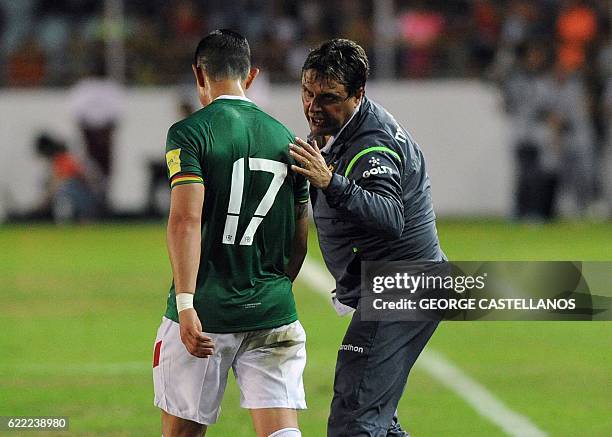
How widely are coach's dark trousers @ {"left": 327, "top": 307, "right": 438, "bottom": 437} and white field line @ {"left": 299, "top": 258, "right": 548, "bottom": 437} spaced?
201 centimetres

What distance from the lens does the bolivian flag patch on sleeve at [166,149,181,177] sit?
573 centimetres

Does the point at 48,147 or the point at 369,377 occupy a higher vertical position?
the point at 48,147

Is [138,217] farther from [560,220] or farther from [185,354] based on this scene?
[185,354]

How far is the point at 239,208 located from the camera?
232 inches

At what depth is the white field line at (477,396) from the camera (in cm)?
846

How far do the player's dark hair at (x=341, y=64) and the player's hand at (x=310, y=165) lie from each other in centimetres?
42

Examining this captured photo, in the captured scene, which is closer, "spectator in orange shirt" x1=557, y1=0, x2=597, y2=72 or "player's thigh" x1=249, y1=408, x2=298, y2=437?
"player's thigh" x1=249, y1=408, x2=298, y2=437

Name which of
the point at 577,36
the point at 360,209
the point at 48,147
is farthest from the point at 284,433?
the point at 577,36

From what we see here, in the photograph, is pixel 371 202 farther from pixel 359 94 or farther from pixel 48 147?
pixel 48 147

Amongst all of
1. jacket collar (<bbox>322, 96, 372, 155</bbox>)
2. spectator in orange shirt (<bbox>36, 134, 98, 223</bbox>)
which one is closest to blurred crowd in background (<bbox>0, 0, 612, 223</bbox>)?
spectator in orange shirt (<bbox>36, 134, 98, 223</bbox>)

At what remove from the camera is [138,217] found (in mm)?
22688

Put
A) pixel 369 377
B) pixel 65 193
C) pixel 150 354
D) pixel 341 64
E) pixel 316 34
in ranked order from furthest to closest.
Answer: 1. pixel 316 34
2. pixel 65 193
3. pixel 150 354
4. pixel 369 377
5. pixel 341 64

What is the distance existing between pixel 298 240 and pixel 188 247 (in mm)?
728

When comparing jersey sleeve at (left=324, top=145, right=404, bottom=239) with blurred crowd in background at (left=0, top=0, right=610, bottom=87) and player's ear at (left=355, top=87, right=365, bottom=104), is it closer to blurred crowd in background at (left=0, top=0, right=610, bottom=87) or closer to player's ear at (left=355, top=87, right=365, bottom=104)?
player's ear at (left=355, top=87, right=365, bottom=104)
